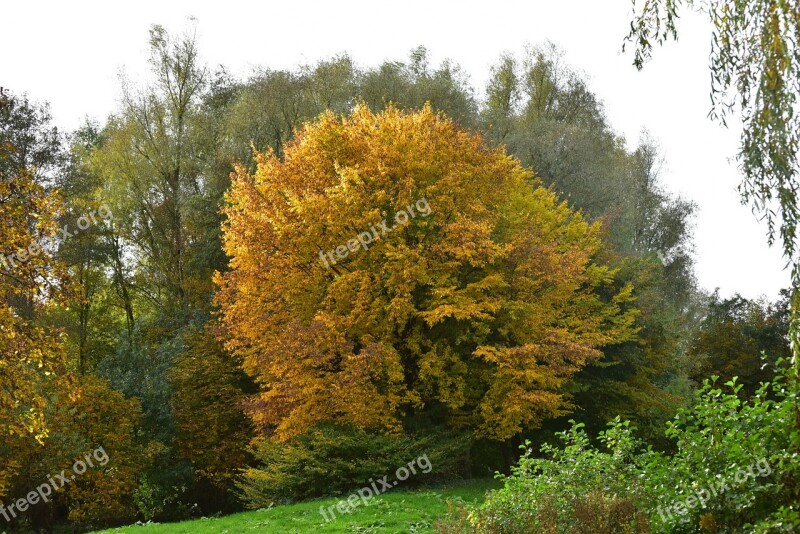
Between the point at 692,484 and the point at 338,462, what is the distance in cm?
1212

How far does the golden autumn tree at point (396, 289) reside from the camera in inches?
826

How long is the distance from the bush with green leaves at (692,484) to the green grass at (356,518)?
413 centimetres

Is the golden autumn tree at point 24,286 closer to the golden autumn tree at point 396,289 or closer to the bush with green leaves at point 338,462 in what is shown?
the bush with green leaves at point 338,462

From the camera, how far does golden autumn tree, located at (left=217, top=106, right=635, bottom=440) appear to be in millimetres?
20984

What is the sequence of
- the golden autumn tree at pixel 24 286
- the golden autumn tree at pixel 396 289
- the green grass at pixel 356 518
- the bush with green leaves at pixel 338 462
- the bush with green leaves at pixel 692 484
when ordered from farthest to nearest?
the golden autumn tree at pixel 396 289
the bush with green leaves at pixel 338 462
the green grass at pixel 356 518
the golden autumn tree at pixel 24 286
the bush with green leaves at pixel 692 484

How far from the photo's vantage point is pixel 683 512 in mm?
8398

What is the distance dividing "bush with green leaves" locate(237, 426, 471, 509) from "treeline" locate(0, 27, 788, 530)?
0.24 feet

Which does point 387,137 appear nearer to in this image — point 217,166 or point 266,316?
point 266,316

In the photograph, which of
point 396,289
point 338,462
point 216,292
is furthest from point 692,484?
point 216,292

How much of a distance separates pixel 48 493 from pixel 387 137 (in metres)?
14.5

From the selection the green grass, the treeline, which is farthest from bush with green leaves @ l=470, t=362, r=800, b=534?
the treeline

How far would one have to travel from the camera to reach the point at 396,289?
20.9 meters

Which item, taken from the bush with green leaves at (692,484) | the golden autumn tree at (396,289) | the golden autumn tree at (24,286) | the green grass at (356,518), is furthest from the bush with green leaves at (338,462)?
the bush with green leaves at (692,484)

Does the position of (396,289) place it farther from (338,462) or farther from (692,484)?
(692,484)
